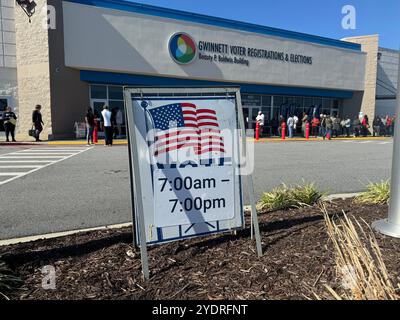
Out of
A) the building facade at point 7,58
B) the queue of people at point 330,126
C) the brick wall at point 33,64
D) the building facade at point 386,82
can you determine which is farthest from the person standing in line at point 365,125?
the building facade at point 7,58

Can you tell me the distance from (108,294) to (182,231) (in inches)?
34.0

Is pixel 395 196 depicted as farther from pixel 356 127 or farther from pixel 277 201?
pixel 356 127

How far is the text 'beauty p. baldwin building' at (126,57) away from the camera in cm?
1933

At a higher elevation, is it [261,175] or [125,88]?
[125,88]

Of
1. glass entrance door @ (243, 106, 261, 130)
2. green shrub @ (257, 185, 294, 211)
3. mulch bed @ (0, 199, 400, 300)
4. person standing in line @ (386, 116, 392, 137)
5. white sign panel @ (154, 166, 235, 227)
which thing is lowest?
mulch bed @ (0, 199, 400, 300)

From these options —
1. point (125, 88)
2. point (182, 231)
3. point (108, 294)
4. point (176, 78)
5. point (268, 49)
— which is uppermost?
point (268, 49)

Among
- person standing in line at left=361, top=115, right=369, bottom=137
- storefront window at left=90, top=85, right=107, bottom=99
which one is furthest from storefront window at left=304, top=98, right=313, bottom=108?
storefront window at left=90, top=85, right=107, bottom=99

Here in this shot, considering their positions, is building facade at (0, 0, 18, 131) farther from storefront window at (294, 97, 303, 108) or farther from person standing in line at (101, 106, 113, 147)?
storefront window at (294, 97, 303, 108)

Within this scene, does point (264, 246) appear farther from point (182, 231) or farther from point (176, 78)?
point (176, 78)

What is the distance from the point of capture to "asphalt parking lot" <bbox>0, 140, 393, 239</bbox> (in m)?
5.41

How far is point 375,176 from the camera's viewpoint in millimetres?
9352

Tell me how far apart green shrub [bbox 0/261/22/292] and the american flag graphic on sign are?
153cm

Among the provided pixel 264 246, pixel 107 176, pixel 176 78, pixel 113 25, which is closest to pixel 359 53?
pixel 176 78

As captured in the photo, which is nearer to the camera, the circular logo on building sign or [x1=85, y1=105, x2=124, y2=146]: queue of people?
[x1=85, y1=105, x2=124, y2=146]: queue of people
